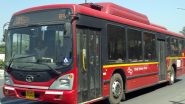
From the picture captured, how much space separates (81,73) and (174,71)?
10.6 metres

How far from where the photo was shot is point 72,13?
28.2 feet

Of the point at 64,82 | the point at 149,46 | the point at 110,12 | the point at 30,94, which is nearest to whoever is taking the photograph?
the point at 64,82

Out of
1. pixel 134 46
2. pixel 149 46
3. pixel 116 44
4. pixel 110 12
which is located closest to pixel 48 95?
pixel 116 44

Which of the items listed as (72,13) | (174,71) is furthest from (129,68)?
(174,71)

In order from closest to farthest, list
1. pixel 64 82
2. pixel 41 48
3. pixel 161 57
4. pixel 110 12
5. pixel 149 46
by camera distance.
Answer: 1. pixel 64 82
2. pixel 41 48
3. pixel 110 12
4. pixel 149 46
5. pixel 161 57

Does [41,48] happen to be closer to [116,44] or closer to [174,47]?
[116,44]

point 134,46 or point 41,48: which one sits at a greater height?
point 134,46

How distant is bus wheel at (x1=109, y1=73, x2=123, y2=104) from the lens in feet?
34.5

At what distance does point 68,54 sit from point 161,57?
8.32 metres

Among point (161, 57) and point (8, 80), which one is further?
point (161, 57)

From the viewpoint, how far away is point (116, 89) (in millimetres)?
10836

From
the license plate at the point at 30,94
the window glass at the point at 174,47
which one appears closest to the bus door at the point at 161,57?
the window glass at the point at 174,47

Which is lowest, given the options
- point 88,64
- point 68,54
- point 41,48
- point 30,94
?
point 30,94

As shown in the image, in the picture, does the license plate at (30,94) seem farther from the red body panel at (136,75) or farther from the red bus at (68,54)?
the red body panel at (136,75)
